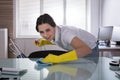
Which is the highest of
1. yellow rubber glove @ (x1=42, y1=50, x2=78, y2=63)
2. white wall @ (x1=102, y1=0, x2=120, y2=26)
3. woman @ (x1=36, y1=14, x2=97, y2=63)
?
white wall @ (x1=102, y1=0, x2=120, y2=26)

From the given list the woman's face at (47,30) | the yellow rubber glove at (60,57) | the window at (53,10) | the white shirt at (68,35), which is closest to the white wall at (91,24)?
the window at (53,10)

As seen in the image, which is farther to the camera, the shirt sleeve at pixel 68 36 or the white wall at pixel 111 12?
the white wall at pixel 111 12

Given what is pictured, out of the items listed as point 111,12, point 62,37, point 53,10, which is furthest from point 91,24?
point 62,37

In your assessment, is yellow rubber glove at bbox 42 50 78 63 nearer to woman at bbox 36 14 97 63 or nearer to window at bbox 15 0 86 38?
woman at bbox 36 14 97 63

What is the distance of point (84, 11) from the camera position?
600 cm

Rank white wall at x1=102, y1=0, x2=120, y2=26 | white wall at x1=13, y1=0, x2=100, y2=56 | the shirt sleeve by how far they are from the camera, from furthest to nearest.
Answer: white wall at x1=13, y1=0, x2=100, y2=56 → white wall at x1=102, y1=0, x2=120, y2=26 → the shirt sleeve

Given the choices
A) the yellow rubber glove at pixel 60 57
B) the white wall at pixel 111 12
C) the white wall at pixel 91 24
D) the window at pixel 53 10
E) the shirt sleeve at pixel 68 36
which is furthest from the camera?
the window at pixel 53 10

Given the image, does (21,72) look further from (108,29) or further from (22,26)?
(22,26)

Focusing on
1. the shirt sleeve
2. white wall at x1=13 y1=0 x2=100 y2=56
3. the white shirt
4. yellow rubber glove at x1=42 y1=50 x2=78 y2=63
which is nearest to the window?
white wall at x1=13 y1=0 x2=100 y2=56

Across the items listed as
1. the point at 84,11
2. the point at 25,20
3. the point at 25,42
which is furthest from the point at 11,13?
the point at 84,11

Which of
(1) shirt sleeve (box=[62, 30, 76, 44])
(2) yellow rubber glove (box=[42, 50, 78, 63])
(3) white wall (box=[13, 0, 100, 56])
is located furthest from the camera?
(3) white wall (box=[13, 0, 100, 56])

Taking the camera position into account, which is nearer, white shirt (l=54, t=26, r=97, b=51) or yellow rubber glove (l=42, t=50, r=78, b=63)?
yellow rubber glove (l=42, t=50, r=78, b=63)

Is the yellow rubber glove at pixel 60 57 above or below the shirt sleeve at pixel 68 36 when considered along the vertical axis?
below

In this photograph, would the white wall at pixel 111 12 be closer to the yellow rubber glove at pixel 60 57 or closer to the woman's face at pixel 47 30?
the woman's face at pixel 47 30
